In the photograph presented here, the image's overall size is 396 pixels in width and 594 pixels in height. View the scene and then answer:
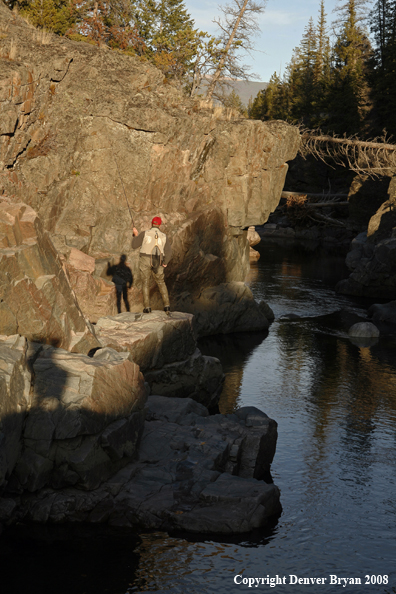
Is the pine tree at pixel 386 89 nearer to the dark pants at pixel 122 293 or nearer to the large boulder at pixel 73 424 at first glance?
the dark pants at pixel 122 293

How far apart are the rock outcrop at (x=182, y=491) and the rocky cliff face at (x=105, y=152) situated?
7.47 m

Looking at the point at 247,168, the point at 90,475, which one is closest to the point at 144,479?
the point at 90,475

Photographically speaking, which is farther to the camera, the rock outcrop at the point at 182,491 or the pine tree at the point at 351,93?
the pine tree at the point at 351,93

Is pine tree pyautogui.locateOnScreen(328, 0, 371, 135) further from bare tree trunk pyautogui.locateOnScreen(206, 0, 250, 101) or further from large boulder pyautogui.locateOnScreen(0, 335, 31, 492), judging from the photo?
large boulder pyautogui.locateOnScreen(0, 335, 31, 492)

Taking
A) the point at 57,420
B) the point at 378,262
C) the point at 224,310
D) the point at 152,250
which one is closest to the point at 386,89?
the point at 378,262

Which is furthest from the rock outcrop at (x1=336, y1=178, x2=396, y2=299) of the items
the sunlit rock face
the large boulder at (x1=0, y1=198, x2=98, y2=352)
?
the sunlit rock face

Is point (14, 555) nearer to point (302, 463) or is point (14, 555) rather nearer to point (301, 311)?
point (302, 463)

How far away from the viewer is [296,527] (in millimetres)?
9539

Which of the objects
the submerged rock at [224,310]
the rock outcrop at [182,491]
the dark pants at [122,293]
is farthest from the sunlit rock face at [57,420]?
the submerged rock at [224,310]

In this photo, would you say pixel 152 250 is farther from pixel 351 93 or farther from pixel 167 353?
pixel 351 93

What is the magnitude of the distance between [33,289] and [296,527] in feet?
19.1

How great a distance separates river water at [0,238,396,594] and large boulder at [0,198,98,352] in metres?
3.24

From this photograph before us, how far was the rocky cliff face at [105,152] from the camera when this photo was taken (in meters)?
19.4

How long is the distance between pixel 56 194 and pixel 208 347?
7.54 metres
